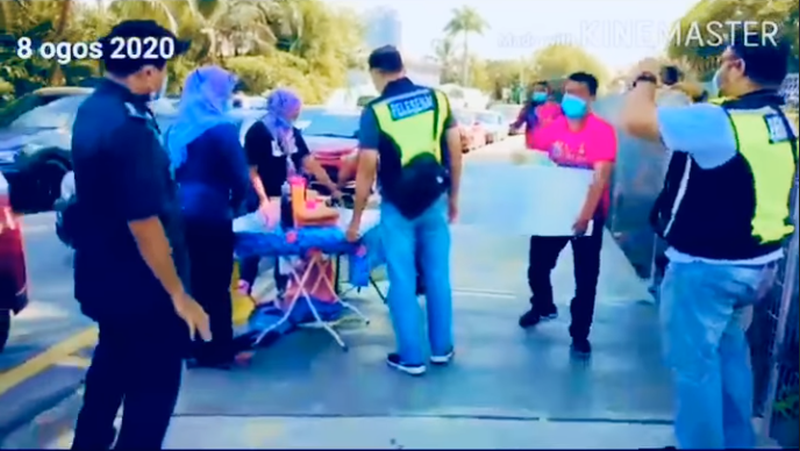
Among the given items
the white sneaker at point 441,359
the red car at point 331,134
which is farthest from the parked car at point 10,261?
the white sneaker at point 441,359

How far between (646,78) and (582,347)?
4.41 feet

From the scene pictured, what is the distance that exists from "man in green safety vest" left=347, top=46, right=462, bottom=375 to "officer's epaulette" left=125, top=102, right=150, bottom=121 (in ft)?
4.00

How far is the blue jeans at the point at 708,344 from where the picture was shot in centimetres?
366

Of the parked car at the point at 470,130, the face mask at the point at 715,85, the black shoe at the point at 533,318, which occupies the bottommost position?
the black shoe at the point at 533,318

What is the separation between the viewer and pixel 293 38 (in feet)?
14.5

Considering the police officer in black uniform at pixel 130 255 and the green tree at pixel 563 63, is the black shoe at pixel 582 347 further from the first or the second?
the police officer in black uniform at pixel 130 255

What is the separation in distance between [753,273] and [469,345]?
1645 mm

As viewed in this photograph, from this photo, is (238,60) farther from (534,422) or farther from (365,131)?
(534,422)

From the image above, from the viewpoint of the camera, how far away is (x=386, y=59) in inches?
173

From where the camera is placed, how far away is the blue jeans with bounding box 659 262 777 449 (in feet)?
12.0

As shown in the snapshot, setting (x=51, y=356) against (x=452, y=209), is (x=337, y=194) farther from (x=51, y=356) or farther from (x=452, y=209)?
(x=51, y=356)

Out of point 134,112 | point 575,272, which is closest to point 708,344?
point 575,272

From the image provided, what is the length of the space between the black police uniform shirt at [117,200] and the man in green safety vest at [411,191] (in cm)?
116

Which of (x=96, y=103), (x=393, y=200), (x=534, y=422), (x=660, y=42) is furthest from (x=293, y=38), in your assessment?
(x=534, y=422)
